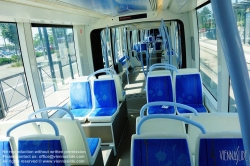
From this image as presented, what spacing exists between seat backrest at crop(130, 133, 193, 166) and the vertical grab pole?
901 millimetres

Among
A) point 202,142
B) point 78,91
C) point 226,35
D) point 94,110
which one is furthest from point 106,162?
point 226,35

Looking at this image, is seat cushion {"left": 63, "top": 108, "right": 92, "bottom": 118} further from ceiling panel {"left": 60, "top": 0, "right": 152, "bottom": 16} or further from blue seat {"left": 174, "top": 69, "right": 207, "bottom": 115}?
ceiling panel {"left": 60, "top": 0, "right": 152, "bottom": 16}

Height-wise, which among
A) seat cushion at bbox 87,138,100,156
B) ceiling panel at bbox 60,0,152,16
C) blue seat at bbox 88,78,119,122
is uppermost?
ceiling panel at bbox 60,0,152,16

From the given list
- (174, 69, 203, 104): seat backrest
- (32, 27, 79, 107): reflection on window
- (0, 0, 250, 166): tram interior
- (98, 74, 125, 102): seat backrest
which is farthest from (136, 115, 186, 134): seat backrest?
(32, 27, 79, 107): reflection on window

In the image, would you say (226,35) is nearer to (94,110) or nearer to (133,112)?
(94,110)

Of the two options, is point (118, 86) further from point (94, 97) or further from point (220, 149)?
point (220, 149)

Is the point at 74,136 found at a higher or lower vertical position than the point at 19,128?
lower

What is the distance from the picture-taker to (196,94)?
3195mm


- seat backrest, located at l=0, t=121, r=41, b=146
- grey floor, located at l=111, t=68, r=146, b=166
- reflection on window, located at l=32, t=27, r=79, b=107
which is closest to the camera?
seat backrest, located at l=0, t=121, r=41, b=146

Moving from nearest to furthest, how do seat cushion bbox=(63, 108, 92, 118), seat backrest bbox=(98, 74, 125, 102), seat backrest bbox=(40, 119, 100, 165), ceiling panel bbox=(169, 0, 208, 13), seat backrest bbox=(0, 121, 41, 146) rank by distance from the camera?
seat backrest bbox=(0, 121, 41, 146) < seat backrest bbox=(40, 119, 100, 165) < ceiling panel bbox=(169, 0, 208, 13) < seat cushion bbox=(63, 108, 92, 118) < seat backrest bbox=(98, 74, 125, 102)

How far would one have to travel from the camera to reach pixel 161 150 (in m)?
1.38

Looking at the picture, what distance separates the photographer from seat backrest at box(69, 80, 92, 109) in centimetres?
353

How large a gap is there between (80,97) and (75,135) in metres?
1.64

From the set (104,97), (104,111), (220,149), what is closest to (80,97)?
(104,97)
